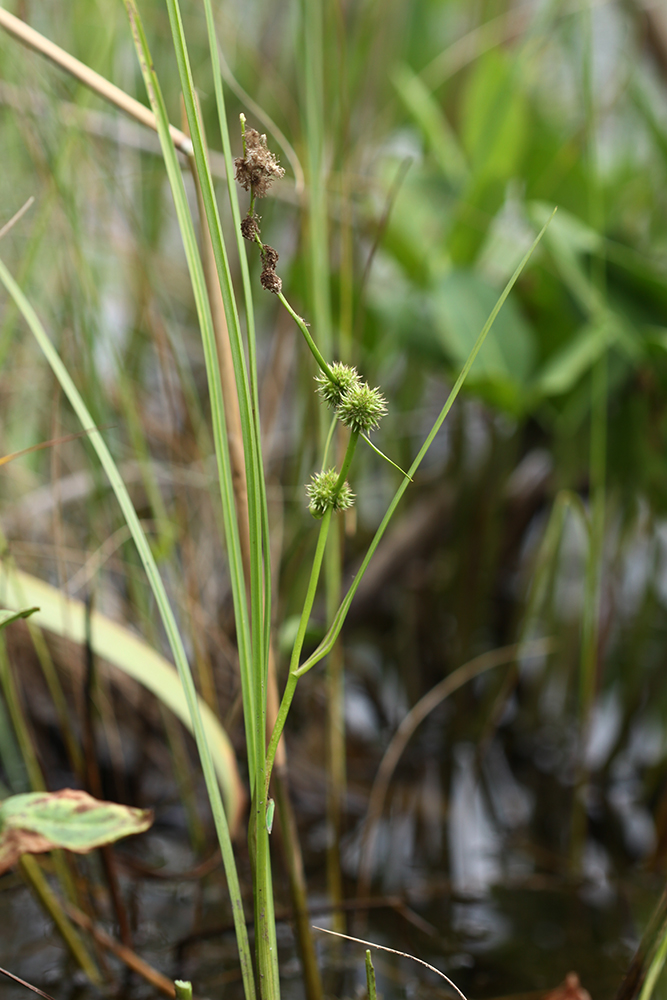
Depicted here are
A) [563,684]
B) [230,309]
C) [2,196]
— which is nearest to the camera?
[230,309]

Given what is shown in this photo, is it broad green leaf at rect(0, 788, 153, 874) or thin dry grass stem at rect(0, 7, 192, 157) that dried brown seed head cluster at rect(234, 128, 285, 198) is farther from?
broad green leaf at rect(0, 788, 153, 874)

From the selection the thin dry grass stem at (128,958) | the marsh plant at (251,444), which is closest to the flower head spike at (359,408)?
the marsh plant at (251,444)

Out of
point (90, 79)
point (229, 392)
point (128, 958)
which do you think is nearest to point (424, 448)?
point (229, 392)

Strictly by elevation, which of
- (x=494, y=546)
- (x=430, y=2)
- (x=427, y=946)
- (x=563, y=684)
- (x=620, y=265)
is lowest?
(x=427, y=946)

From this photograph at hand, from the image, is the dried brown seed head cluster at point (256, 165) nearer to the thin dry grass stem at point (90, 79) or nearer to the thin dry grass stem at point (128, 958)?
the thin dry grass stem at point (90, 79)

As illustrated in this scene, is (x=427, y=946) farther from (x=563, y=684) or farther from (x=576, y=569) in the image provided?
(x=576, y=569)

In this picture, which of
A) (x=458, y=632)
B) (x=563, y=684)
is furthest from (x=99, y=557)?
(x=563, y=684)
